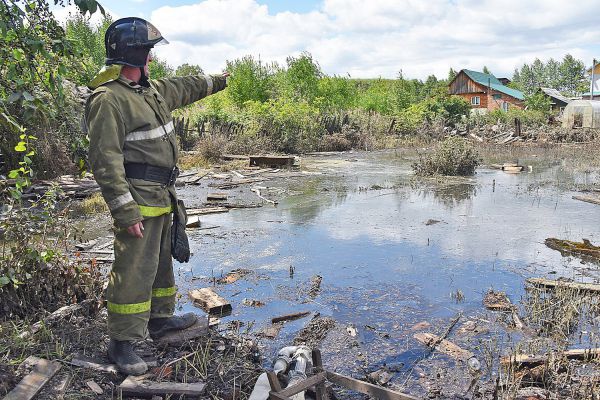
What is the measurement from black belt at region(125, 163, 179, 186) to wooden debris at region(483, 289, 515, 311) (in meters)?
3.66

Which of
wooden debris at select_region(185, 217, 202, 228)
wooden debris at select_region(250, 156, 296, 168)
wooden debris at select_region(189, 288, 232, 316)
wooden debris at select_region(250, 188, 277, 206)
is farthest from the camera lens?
wooden debris at select_region(250, 156, 296, 168)

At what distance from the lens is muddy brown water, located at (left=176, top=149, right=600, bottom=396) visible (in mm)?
5051

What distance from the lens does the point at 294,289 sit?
19.6ft

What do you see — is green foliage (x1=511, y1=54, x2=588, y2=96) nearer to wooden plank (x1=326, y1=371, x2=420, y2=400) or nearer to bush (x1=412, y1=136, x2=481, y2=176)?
bush (x1=412, y1=136, x2=481, y2=176)

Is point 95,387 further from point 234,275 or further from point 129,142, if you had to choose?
point 234,275

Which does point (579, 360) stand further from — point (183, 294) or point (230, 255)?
point (230, 255)

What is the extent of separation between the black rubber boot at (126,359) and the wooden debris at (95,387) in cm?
20

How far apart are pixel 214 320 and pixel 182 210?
137cm

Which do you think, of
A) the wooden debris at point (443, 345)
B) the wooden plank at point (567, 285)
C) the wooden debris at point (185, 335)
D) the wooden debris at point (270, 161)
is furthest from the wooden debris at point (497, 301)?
the wooden debris at point (270, 161)

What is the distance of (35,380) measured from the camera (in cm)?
308

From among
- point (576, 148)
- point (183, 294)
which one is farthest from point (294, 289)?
point (576, 148)

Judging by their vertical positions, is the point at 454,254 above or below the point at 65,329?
below

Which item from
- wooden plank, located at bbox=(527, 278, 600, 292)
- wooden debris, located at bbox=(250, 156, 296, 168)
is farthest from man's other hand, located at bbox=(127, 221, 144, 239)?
wooden debris, located at bbox=(250, 156, 296, 168)

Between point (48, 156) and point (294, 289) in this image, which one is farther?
point (48, 156)
